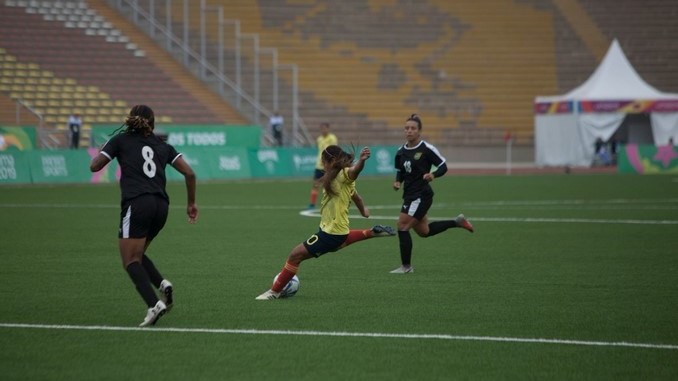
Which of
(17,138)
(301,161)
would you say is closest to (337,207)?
(17,138)

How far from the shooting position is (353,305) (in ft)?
35.5

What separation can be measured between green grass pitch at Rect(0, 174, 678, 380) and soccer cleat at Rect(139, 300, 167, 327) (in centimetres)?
12

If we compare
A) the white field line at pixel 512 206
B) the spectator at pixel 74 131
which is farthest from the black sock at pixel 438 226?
the spectator at pixel 74 131

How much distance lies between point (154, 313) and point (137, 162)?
131 centimetres

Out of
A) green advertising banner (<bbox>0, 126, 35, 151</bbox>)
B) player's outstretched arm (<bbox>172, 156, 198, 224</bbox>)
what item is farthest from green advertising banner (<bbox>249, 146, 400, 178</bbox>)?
player's outstretched arm (<bbox>172, 156, 198, 224</bbox>)

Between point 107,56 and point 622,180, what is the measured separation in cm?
2230

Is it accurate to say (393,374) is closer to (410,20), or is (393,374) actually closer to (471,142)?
(471,142)

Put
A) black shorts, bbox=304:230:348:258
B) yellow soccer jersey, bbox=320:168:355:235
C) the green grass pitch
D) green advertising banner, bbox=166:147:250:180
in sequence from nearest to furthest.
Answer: the green grass pitch
black shorts, bbox=304:230:348:258
yellow soccer jersey, bbox=320:168:355:235
green advertising banner, bbox=166:147:250:180

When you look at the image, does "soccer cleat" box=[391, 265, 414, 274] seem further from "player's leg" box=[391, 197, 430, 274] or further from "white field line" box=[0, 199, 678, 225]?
"white field line" box=[0, 199, 678, 225]

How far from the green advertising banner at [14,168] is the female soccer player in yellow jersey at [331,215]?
2347 centimetres

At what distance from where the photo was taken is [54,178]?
112 feet

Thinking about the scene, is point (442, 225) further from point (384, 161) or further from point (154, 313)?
point (384, 161)

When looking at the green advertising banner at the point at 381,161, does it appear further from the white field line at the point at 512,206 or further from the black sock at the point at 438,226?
the black sock at the point at 438,226

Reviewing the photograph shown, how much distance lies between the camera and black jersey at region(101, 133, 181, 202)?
958 centimetres
